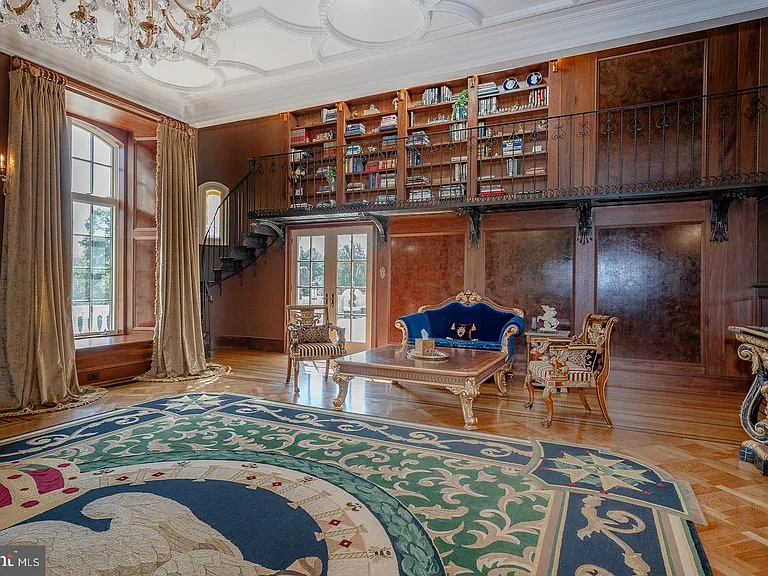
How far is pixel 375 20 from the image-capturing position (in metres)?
4.93

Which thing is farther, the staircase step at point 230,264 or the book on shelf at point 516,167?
the staircase step at point 230,264

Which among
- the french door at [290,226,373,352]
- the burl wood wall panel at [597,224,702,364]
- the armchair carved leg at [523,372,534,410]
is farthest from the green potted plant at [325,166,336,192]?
the armchair carved leg at [523,372,534,410]

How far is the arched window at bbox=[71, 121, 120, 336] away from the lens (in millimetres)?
6137

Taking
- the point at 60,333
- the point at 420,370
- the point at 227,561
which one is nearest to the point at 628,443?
the point at 420,370

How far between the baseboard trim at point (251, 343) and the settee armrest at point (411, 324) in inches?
115

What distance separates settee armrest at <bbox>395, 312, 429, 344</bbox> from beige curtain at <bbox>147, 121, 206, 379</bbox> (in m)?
2.67

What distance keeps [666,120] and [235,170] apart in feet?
22.3

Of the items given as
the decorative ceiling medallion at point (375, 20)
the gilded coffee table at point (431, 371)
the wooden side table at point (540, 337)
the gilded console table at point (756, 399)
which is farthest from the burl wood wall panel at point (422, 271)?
the gilded console table at point (756, 399)

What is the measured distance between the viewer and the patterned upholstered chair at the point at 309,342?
5.20m

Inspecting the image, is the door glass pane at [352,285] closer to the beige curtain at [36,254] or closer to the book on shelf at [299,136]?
the book on shelf at [299,136]

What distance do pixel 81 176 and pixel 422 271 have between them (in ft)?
16.2

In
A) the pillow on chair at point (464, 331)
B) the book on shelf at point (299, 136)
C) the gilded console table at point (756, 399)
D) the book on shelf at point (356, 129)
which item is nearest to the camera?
the gilded console table at point (756, 399)

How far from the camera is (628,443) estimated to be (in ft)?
11.3

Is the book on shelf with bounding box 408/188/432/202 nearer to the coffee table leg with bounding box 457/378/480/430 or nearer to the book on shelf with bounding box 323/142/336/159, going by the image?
the book on shelf with bounding box 323/142/336/159
